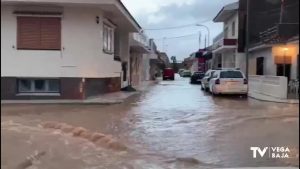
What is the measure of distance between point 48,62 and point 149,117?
5165 millimetres

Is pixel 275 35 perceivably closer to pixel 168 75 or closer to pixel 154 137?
pixel 154 137

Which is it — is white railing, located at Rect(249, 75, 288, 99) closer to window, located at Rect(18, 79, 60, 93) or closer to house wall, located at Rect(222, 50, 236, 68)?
house wall, located at Rect(222, 50, 236, 68)

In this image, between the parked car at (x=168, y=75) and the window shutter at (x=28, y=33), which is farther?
the parked car at (x=168, y=75)

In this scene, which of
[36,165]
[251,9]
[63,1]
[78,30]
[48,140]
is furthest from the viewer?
[78,30]

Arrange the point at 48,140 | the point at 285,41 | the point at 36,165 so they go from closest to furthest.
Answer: the point at 285,41 → the point at 36,165 → the point at 48,140

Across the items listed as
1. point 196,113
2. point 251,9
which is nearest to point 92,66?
point 196,113

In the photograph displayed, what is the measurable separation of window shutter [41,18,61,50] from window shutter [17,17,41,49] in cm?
17

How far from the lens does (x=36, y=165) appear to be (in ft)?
19.6

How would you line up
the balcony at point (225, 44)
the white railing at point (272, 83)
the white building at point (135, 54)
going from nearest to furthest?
the white railing at point (272, 83)
the balcony at point (225, 44)
the white building at point (135, 54)

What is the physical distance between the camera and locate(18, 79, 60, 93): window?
15727mm

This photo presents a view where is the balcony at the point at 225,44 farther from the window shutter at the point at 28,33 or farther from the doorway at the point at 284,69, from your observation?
the window shutter at the point at 28,33

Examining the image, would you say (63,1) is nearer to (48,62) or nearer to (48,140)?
(48,62)

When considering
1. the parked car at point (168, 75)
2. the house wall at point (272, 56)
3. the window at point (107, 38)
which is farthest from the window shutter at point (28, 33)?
the parked car at point (168, 75)

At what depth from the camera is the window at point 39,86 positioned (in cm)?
1573
